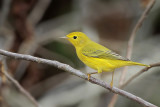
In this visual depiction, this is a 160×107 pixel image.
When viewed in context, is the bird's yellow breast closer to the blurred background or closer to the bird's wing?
the bird's wing

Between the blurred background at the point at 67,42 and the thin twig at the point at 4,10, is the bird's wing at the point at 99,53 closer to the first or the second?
the blurred background at the point at 67,42

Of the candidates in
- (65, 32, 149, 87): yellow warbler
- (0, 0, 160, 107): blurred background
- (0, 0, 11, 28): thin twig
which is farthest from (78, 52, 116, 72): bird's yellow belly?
(0, 0, 11, 28): thin twig

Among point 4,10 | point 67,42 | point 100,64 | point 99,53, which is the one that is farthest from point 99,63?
point 4,10

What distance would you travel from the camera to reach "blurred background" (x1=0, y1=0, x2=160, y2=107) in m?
5.50

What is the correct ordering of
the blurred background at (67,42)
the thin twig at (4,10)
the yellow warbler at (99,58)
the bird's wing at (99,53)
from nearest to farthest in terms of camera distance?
the yellow warbler at (99,58) < the bird's wing at (99,53) < the blurred background at (67,42) < the thin twig at (4,10)

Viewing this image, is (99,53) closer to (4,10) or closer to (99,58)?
(99,58)

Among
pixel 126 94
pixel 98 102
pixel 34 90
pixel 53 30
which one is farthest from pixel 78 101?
pixel 126 94

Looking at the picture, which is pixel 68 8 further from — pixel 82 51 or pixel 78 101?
pixel 82 51

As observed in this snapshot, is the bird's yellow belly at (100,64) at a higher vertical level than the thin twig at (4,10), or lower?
lower

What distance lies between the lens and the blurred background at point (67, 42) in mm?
5504

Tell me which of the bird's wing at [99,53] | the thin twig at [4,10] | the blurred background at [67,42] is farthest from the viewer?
the thin twig at [4,10]

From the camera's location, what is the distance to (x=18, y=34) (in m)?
5.53

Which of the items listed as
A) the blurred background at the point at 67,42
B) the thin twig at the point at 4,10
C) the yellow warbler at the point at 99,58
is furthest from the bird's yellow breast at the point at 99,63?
the thin twig at the point at 4,10

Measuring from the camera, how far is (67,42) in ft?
19.6
